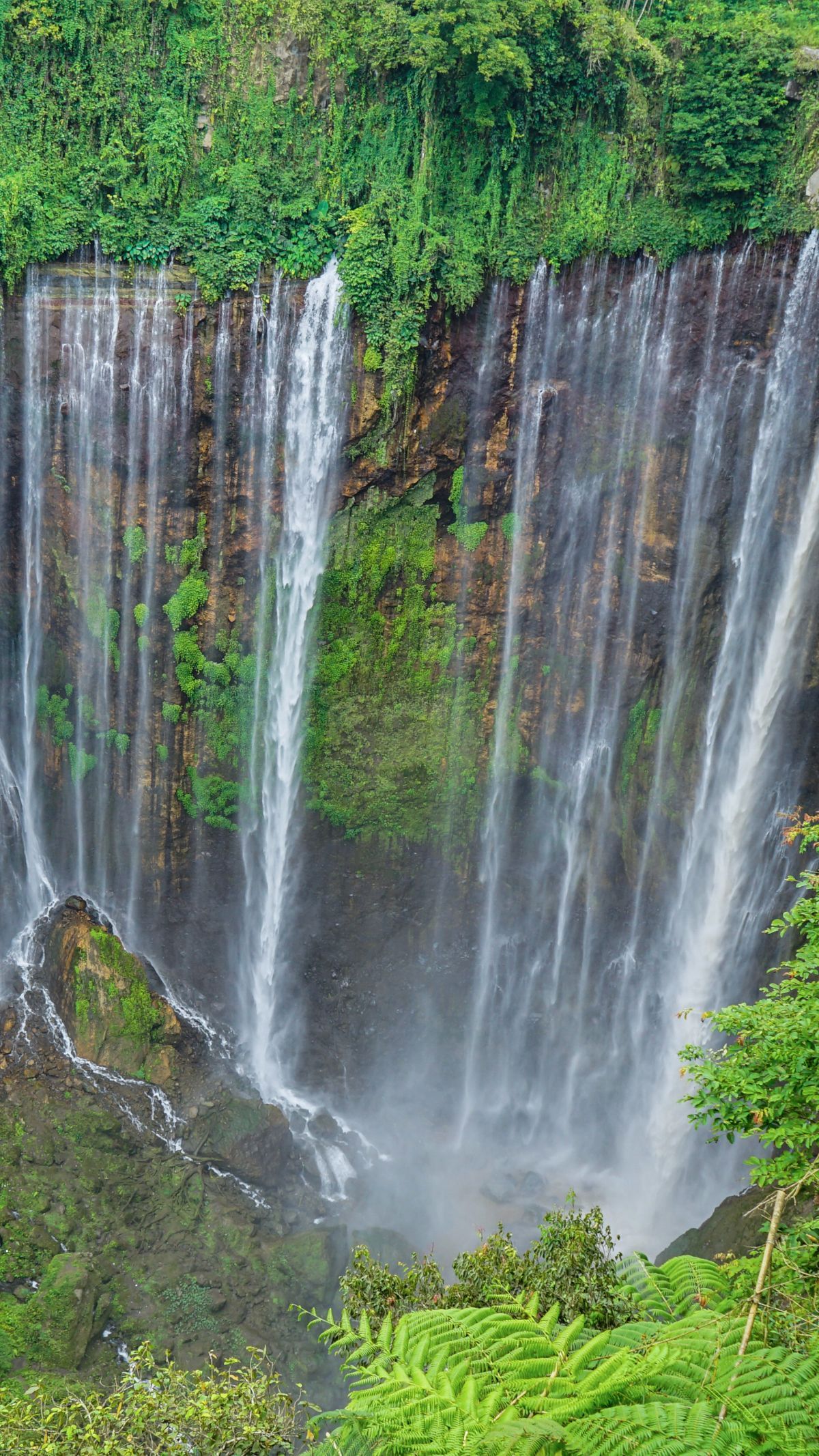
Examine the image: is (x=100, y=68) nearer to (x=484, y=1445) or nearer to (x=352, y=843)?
(x=352, y=843)

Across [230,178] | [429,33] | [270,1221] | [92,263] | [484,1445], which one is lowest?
[270,1221]

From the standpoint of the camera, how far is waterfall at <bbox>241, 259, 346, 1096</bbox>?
17156 millimetres

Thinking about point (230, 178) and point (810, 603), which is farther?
point (230, 178)

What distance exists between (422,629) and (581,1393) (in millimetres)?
14999

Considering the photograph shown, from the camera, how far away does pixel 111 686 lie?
18672 millimetres

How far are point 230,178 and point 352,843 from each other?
10908 mm

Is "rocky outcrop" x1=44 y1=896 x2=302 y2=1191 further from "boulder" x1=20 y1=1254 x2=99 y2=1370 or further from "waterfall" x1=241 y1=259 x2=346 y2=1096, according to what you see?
"boulder" x1=20 y1=1254 x2=99 y2=1370

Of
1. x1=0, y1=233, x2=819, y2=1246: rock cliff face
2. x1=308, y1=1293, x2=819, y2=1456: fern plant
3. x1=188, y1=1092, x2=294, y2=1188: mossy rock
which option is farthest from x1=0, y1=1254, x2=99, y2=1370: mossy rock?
x1=308, y1=1293, x2=819, y2=1456: fern plant

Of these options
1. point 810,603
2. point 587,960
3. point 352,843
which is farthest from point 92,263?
point 587,960

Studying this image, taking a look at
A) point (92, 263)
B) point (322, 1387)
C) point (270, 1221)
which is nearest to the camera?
point (322, 1387)

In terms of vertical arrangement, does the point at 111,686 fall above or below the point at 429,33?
below

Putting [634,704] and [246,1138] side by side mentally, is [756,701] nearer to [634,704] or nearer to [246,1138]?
[634,704]

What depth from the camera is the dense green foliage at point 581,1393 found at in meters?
3.94

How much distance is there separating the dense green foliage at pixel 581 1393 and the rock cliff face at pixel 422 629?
12587mm
